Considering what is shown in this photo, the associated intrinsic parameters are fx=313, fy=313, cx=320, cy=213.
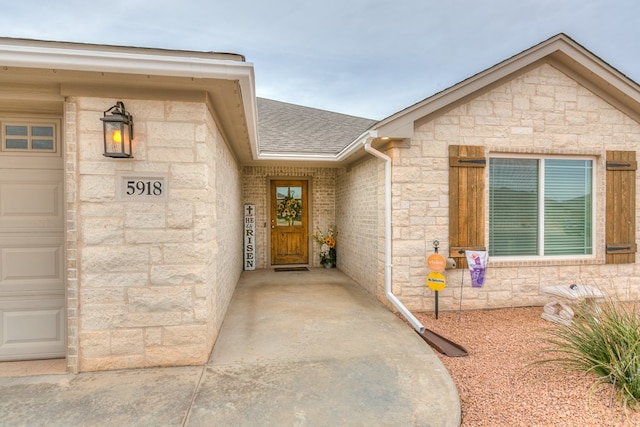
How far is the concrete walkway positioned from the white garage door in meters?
0.39

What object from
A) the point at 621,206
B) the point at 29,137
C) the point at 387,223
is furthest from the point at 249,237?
the point at 621,206

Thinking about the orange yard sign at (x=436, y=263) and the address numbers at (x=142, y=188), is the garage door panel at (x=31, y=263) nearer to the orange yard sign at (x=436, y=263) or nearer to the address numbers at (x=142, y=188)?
the address numbers at (x=142, y=188)

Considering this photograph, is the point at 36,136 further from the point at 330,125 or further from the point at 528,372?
the point at 330,125

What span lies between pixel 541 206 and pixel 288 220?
18.2ft

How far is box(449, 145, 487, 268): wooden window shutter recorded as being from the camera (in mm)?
4590

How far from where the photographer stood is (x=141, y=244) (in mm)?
2812

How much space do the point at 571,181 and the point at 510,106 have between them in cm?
157

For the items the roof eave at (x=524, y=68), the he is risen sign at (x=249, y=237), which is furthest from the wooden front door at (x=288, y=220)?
the roof eave at (x=524, y=68)

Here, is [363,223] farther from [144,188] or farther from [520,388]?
[144,188]

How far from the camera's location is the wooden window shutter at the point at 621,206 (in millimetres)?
4906

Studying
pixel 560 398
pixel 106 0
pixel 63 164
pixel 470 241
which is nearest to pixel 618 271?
pixel 470 241

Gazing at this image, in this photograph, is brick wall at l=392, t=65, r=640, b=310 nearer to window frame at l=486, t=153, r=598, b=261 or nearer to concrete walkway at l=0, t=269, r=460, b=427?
window frame at l=486, t=153, r=598, b=261

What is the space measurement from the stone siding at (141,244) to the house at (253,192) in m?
0.01

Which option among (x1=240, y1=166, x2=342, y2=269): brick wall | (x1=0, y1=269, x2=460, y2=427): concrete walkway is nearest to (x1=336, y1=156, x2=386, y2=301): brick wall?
(x1=240, y1=166, x2=342, y2=269): brick wall
